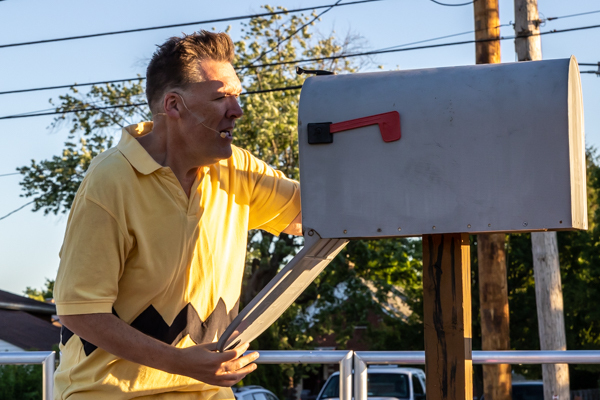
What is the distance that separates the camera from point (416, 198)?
6.76 feet

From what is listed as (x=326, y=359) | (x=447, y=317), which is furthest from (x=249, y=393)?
(x=447, y=317)

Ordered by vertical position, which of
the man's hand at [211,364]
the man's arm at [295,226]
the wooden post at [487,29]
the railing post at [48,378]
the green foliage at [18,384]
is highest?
the wooden post at [487,29]

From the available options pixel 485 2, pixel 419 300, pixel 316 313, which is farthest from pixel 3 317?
pixel 485 2

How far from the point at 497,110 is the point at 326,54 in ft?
61.9

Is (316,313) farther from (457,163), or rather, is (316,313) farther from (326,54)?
(457,163)

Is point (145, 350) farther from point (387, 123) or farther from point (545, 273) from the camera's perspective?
point (545, 273)

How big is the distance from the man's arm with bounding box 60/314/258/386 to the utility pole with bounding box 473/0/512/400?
8.10 meters

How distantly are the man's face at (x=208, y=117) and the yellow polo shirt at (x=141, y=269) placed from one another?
0.40 ft

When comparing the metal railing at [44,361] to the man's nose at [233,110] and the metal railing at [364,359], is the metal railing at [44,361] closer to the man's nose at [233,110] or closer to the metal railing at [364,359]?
the metal railing at [364,359]

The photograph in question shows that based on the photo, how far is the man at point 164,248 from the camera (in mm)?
2008

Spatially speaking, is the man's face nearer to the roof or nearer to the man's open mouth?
the man's open mouth

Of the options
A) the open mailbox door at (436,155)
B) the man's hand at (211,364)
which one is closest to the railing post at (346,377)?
the open mailbox door at (436,155)

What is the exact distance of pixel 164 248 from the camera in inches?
84.5

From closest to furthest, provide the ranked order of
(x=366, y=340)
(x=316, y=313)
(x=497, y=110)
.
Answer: (x=497, y=110), (x=316, y=313), (x=366, y=340)
